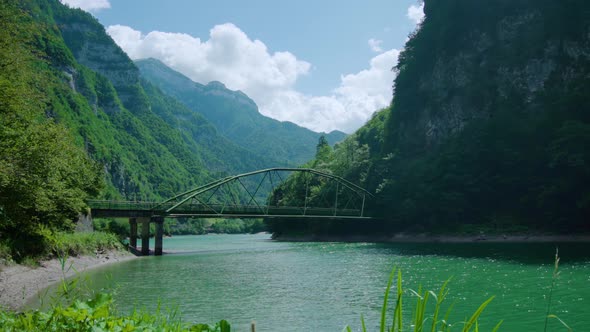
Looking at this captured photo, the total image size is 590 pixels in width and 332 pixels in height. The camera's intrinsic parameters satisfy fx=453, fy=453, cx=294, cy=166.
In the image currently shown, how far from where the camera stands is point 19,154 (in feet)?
64.2

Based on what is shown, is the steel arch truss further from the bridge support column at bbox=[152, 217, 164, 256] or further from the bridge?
the bridge support column at bbox=[152, 217, 164, 256]

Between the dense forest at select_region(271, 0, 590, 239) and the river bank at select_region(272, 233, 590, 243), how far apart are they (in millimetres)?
1490

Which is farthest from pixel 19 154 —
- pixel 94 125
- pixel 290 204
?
pixel 94 125

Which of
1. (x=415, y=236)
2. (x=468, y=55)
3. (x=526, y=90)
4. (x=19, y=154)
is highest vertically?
(x=468, y=55)

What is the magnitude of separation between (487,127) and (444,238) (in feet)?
57.1

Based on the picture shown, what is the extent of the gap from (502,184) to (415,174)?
14206 mm

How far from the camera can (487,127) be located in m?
65.4

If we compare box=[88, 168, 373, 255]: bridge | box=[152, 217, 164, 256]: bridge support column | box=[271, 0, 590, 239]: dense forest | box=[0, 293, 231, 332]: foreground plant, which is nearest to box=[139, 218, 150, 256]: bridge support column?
box=[88, 168, 373, 255]: bridge

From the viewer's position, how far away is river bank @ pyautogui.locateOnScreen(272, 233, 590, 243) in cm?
5042

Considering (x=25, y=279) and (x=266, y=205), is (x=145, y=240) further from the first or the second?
(x=266, y=205)

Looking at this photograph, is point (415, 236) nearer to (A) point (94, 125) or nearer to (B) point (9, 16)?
(B) point (9, 16)

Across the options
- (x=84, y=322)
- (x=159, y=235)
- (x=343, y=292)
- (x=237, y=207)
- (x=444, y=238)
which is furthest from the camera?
(x=237, y=207)

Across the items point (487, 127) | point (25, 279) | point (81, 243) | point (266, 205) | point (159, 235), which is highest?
point (487, 127)

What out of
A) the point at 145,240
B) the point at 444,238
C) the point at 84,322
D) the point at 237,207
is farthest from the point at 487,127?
the point at 84,322
